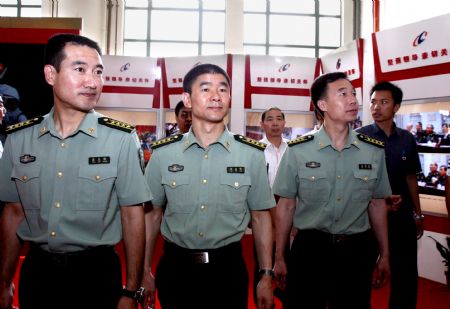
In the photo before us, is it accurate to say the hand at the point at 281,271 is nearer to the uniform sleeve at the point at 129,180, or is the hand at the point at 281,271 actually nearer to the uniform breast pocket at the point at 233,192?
the uniform breast pocket at the point at 233,192

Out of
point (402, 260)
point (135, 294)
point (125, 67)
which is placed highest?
point (125, 67)

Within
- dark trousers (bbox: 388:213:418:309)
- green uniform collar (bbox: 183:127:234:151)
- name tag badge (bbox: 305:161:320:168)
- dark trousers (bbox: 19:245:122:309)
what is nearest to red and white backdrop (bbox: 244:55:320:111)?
dark trousers (bbox: 388:213:418:309)

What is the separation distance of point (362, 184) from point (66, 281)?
1.51 metres

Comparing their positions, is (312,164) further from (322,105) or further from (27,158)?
(27,158)

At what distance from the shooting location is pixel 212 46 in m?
8.72

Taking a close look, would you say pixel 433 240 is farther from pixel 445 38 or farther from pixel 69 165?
pixel 69 165

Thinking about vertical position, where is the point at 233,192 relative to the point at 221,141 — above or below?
below

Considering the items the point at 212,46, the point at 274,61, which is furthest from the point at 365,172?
the point at 212,46

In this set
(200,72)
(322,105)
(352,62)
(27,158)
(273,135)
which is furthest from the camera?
(352,62)

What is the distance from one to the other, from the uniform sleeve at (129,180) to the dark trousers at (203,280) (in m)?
0.35

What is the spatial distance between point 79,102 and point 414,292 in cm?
246

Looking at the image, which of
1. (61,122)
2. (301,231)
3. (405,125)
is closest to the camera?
(61,122)

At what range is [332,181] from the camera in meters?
2.28

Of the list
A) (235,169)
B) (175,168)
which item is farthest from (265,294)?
(175,168)
